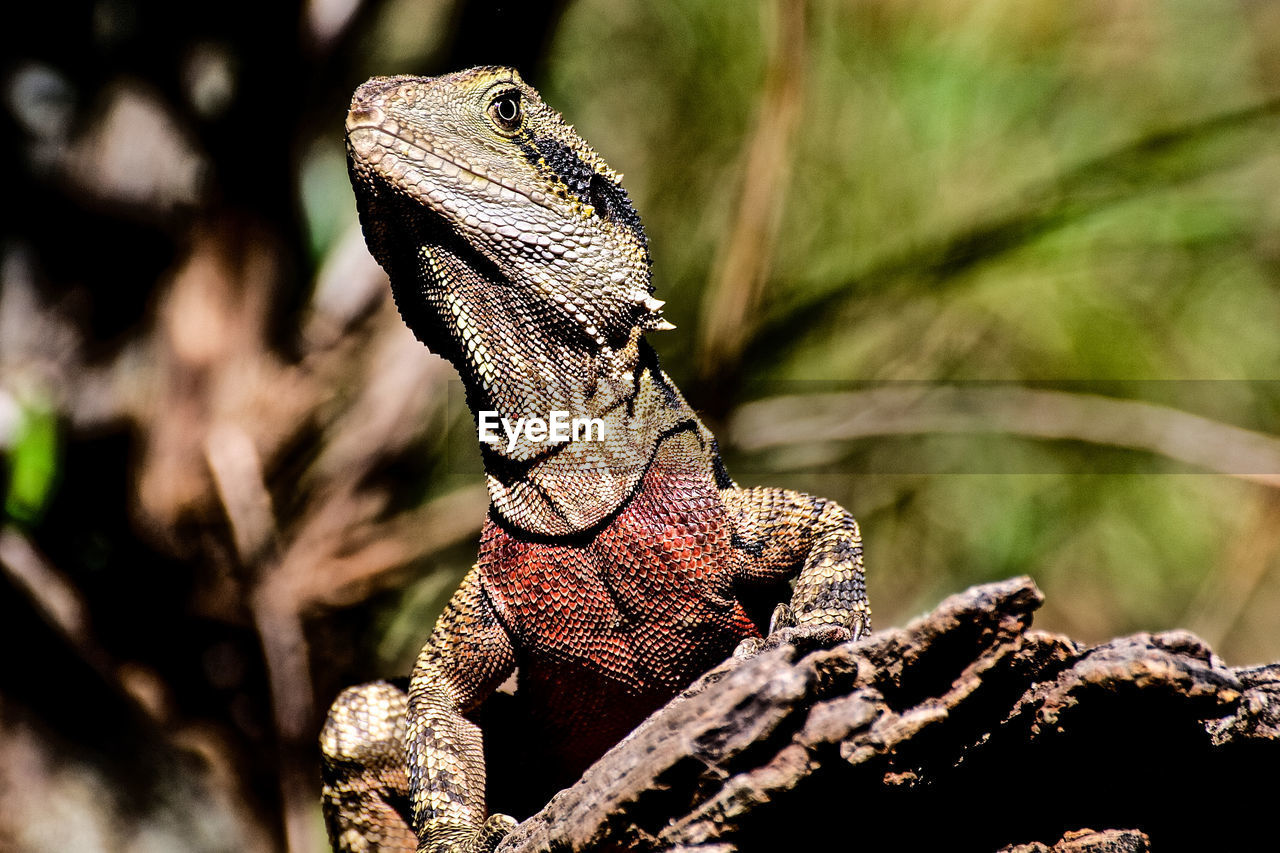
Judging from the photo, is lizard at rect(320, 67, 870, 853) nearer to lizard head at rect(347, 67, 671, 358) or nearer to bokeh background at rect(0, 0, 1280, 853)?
lizard head at rect(347, 67, 671, 358)

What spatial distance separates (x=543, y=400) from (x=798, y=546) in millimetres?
836

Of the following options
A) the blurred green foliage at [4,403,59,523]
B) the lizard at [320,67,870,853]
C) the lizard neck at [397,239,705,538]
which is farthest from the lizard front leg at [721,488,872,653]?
the blurred green foliage at [4,403,59,523]

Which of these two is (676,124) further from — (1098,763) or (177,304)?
(1098,763)

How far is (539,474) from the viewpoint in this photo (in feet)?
9.81

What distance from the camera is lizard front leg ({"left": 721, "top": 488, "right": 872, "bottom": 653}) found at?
2.70m

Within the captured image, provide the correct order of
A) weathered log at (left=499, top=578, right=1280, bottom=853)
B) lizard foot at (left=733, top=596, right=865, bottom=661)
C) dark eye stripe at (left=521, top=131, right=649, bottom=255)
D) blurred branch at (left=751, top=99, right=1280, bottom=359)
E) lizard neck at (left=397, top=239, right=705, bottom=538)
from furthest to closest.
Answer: blurred branch at (left=751, top=99, right=1280, bottom=359), dark eye stripe at (left=521, top=131, right=649, bottom=255), lizard neck at (left=397, top=239, right=705, bottom=538), lizard foot at (left=733, top=596, right=865, bottom=661), weathered log at (left=499, top=578, right=1280, bottom=853)

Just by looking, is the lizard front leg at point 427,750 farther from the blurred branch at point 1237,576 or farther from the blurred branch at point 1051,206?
the blurred branch at point 1237,576

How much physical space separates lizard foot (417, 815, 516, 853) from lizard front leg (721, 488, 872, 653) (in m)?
0.92

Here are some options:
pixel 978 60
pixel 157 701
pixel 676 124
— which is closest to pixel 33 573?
pixel 157 701

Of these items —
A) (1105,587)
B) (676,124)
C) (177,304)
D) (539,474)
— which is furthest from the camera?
(1105,587)

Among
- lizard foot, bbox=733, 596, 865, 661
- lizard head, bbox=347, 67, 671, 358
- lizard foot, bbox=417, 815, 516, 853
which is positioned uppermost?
lizard head, bbox=347, 67, 671, 358

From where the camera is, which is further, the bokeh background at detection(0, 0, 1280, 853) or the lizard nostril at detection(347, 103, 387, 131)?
the bokeh background at detection(0, 0, 1280, 853)

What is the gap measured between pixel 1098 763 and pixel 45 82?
6598 mm

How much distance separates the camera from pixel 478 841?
2762mm
